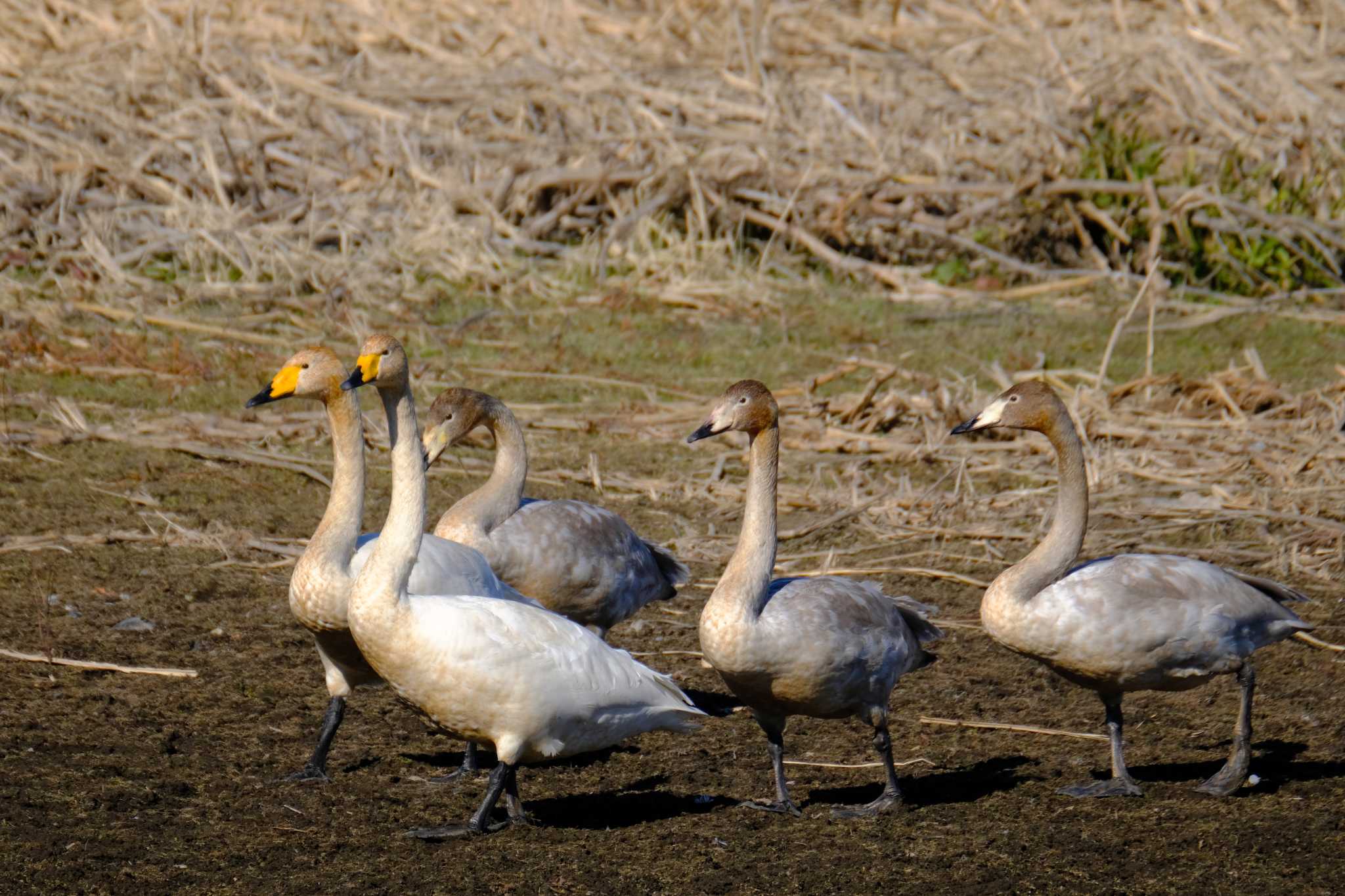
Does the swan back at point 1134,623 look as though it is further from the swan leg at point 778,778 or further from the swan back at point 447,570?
the swan back at point 447,570

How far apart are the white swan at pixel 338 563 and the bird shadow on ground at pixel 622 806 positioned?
0.44 metres

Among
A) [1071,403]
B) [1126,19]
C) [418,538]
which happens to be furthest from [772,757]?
[1126,19]

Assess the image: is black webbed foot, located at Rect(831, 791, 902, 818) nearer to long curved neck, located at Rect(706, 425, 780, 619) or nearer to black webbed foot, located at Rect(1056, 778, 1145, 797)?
black webbed foot, located at Rect(1056, 778, 1145, 797)

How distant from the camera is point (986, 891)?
3893 mm

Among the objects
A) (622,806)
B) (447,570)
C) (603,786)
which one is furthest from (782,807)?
(447,570)

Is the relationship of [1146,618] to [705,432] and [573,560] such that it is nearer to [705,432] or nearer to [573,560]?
[705,432]

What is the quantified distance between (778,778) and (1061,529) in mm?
1137

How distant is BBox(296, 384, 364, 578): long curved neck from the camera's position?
15.7ft

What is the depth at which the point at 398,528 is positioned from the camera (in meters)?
4.36

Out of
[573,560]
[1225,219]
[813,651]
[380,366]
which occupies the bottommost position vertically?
[573,560]

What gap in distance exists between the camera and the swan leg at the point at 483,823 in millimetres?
4266

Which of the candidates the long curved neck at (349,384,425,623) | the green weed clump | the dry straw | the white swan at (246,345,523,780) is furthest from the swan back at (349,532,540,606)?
the green weed clump

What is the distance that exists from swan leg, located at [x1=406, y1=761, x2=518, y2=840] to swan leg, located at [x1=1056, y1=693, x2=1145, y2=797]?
1.62 metres

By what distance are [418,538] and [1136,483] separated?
438 centimetres
